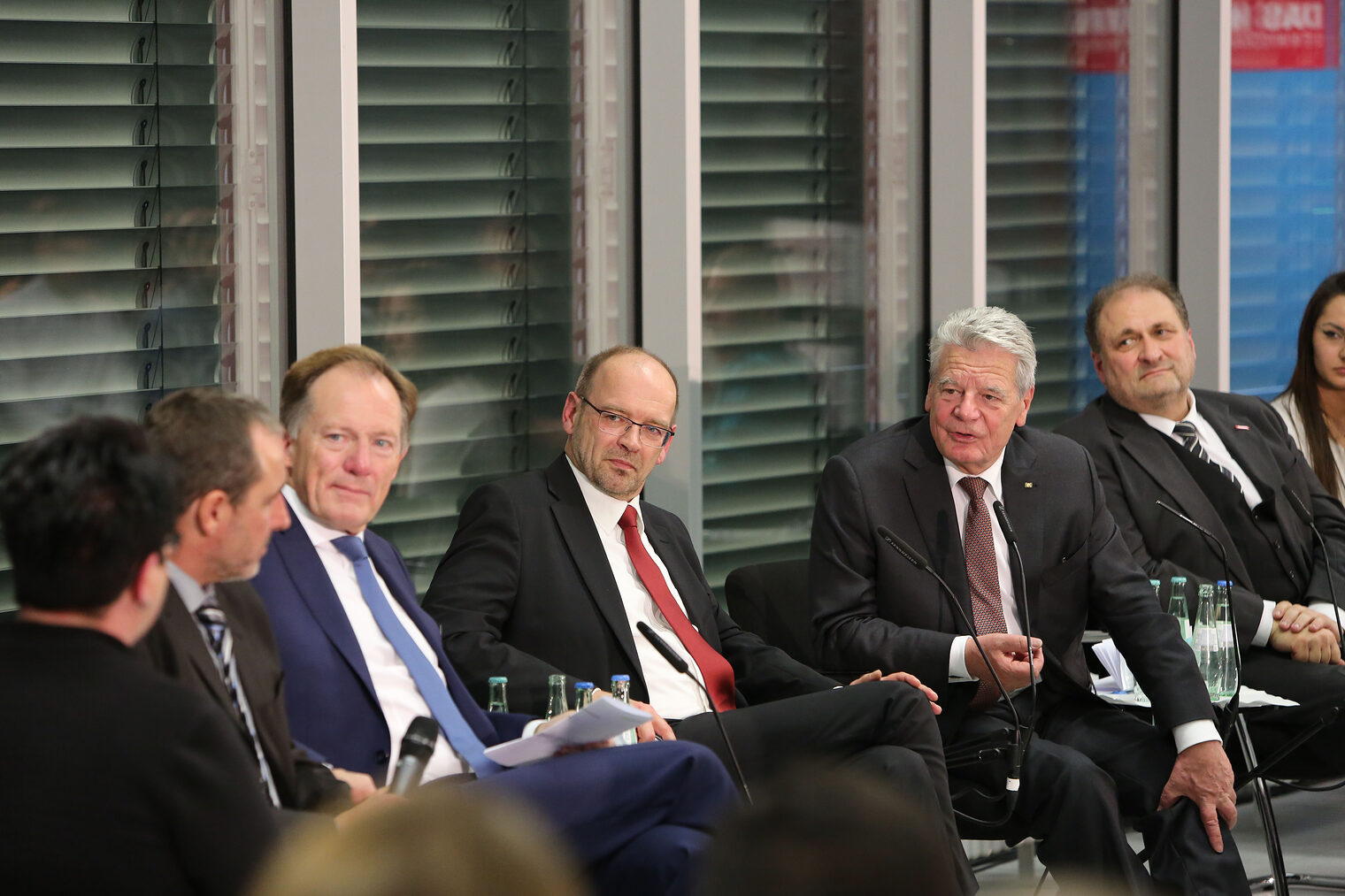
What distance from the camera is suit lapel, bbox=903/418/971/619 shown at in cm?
354

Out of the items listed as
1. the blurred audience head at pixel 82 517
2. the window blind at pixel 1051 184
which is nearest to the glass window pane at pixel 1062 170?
the window blind at pixel 1051 184

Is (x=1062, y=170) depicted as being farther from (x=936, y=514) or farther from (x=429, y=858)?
(x=429, y=858)

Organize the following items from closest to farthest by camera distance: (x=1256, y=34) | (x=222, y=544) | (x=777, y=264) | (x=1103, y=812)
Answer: (x=222, y=544), (x=1103, y=812), (x=777, y=264), (x=1256, y=34)

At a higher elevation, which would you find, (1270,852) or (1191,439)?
(1191,439)

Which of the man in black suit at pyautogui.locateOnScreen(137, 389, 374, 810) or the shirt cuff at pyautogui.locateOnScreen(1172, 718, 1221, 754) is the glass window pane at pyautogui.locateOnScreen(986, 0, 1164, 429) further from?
the man in black suit at pyautogui.locateOnScreen(137, 389, 374, 810)

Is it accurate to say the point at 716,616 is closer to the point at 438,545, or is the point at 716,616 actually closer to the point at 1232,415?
the point at 438,545

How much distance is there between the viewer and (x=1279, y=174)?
6.25 meters

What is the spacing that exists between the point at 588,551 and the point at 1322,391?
9.13ft

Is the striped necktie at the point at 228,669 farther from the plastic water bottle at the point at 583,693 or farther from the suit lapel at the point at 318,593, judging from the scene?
the plastic water bottle at the point at 583,693

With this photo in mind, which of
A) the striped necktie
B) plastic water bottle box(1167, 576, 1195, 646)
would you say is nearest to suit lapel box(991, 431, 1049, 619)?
plastic water bottle box(1167, 576, 1195, 646)

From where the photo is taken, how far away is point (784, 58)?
4.78 meters

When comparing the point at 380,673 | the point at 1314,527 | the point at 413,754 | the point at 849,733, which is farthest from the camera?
the point at 1314,527

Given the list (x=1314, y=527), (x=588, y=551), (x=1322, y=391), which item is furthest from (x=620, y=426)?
(x=1322, y=391)

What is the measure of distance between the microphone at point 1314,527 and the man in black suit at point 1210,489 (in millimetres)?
14
